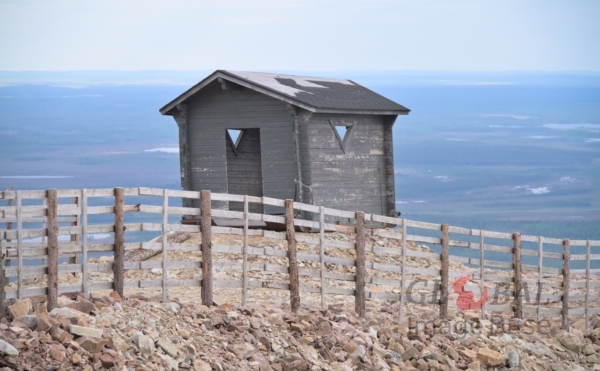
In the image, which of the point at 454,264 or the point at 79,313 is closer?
the point at 79,313

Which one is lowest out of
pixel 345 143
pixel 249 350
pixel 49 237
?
pixel 249 350

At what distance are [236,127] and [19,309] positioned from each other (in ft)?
44.6

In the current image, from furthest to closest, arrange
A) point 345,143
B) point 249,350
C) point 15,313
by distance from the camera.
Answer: point 345,143
point 249,350
point 15,313

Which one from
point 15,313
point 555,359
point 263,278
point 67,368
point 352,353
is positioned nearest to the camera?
point 67,368

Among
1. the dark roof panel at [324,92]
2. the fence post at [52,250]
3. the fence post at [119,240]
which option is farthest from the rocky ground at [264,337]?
the dark roof panel at [324,92]

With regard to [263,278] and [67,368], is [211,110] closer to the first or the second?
[263,278]

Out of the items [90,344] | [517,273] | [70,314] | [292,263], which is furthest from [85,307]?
[517,273]

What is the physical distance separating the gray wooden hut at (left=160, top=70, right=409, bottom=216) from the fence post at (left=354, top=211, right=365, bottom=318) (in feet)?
25.9

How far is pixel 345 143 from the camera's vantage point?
25.1 meters

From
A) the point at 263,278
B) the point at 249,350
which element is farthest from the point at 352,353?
the point at 263,278

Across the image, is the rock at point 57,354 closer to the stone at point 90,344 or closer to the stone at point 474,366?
the stone at point 90,344

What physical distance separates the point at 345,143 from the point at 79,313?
46.7ft

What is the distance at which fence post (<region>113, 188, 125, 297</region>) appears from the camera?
13.3 metres

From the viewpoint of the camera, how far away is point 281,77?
26.8 meters
